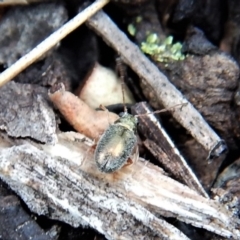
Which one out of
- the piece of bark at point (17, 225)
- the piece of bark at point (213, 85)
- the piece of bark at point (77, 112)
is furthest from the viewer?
the piece of bark at point (213, 85)

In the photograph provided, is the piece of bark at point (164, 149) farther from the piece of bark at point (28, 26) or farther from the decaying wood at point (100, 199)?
the piece of bark at point (28, 26)

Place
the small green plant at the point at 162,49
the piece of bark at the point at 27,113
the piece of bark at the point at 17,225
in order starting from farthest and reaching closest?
the small green plant at the point at 162,49
the piece of bark at the point at 27,113
the piece of bark at the point at 17,225

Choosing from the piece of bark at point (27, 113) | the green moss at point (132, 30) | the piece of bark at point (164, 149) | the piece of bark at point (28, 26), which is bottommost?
the piece of bark at point (164, 149)

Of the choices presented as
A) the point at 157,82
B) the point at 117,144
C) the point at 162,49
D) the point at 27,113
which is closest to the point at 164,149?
the point at 117,144

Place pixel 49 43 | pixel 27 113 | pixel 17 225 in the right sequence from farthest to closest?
pixel 49 43 → pixel 27 113 → pixel 17 225

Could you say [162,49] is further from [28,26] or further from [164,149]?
[28,26]

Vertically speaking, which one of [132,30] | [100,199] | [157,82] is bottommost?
[100,199]

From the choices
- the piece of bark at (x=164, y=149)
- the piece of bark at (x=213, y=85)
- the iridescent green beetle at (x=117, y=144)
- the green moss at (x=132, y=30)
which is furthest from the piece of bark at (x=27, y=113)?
the piece of bark at (x=213, y=85)
